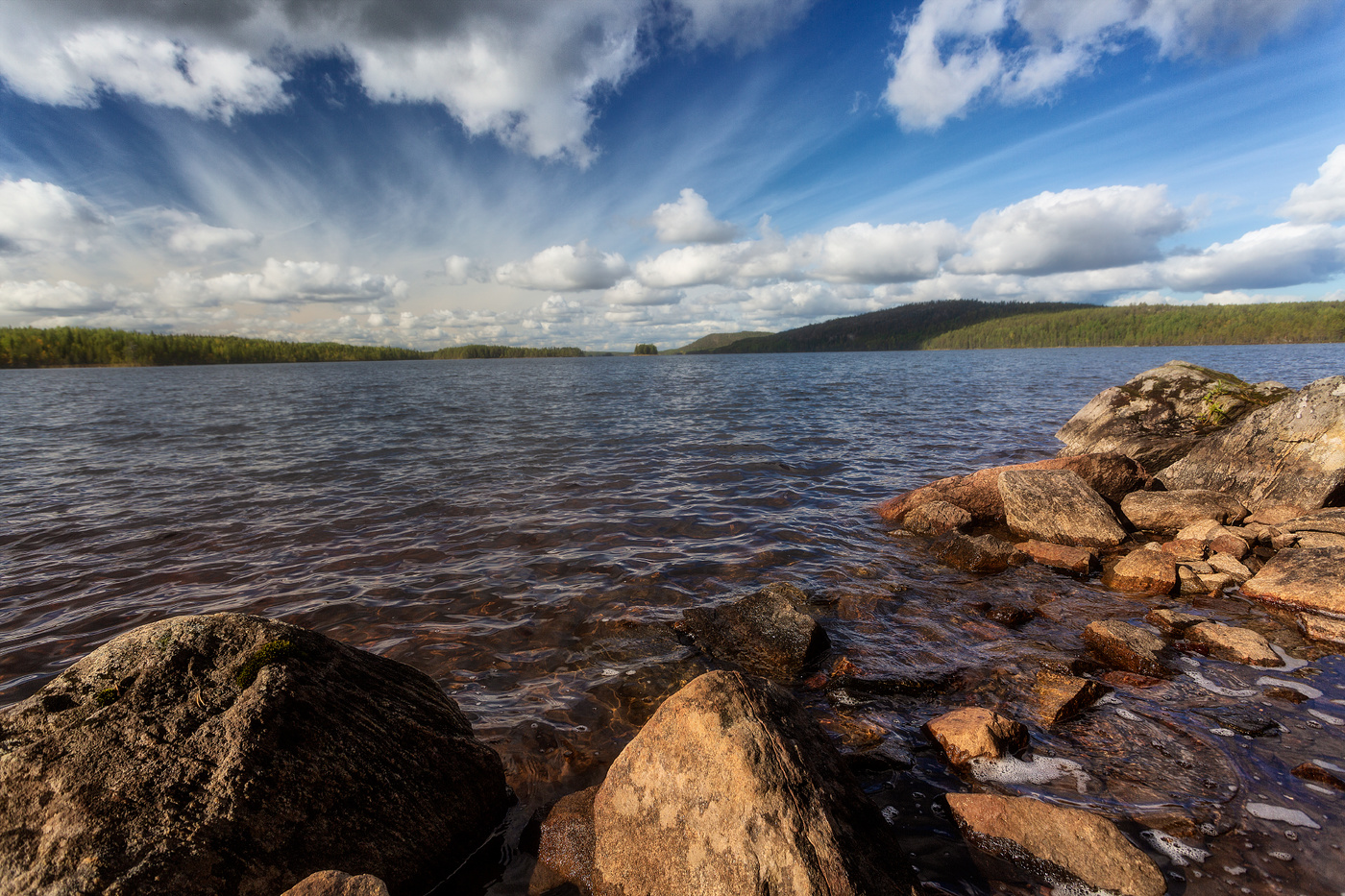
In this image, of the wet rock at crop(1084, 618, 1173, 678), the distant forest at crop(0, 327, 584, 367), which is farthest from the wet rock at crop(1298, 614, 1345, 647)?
the distant forest at crop(0, 327, 584, 367)

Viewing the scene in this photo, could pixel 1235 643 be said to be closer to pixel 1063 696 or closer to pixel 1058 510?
pixel 1063 696

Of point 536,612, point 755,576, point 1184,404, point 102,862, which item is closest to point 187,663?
point 102,862

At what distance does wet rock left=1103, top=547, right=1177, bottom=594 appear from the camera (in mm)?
8078

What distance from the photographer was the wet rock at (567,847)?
3.87 metres

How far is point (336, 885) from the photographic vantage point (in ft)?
8.90

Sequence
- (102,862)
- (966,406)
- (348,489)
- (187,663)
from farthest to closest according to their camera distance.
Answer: (966,406), (348,489), (187,663), (102,862)

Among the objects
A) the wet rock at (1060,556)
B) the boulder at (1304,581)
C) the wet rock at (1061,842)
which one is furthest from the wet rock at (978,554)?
the wet rock at (1061,842)

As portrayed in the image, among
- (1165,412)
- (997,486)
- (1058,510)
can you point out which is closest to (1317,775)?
(1058,510)

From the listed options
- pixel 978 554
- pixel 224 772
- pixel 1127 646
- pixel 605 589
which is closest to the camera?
pixel 224 772

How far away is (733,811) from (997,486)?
10.7 m

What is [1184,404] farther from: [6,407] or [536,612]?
[6,407]

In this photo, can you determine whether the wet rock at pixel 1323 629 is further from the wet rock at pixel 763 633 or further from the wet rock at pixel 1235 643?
the wet rock at pixel 763 633

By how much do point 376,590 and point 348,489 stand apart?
7.47 metres

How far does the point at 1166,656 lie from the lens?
6.23 m
